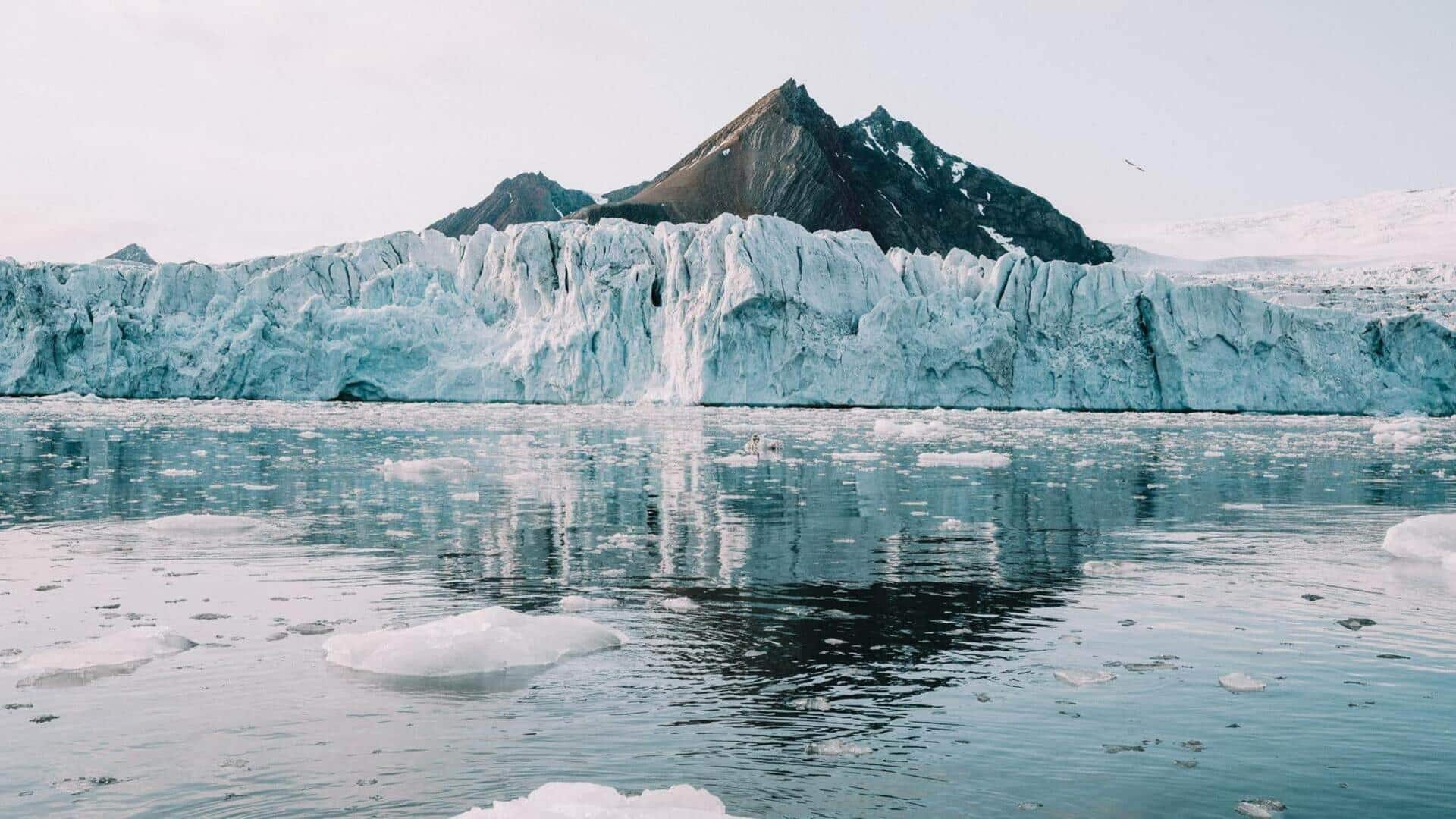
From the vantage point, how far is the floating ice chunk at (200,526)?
13258mm

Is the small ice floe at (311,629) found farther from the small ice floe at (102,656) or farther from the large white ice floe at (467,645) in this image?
the small ice floe at (102,656)

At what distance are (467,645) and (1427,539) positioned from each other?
1019 cm

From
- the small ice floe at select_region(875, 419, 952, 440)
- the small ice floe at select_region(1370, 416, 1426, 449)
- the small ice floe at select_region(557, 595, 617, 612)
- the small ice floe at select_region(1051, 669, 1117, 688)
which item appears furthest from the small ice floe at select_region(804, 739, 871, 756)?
the small ice floe at select_region(1370, 416, 1426, 449)

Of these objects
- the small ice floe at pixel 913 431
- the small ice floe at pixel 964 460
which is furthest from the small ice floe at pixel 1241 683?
the small ice floe at pixel 913 431

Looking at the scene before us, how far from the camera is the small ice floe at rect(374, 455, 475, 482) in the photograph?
2005 cm

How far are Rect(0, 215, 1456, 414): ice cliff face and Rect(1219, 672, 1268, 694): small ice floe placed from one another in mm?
49751

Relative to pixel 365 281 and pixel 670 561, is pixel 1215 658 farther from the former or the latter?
pixel 365 281

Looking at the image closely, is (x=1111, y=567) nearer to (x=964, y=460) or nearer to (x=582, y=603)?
(x=582, y=603)

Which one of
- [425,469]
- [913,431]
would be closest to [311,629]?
[425,469]

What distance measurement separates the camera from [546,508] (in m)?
16.1

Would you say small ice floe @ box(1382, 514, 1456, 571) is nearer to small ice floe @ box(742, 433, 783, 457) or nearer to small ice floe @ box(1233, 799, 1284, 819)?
small ice floe @ box(1233, 799, 1284, 819)

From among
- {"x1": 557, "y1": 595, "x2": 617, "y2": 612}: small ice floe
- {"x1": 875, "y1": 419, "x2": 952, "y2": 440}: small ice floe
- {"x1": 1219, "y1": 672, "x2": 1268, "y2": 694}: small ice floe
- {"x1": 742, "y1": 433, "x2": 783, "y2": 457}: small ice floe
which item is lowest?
{"x1": 1219, "y1": 672, "x2": 1268, "y2": 694}: small ice floe

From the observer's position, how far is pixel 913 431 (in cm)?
3466

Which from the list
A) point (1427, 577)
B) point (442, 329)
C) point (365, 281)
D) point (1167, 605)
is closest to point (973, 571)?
point (1167, 605)
